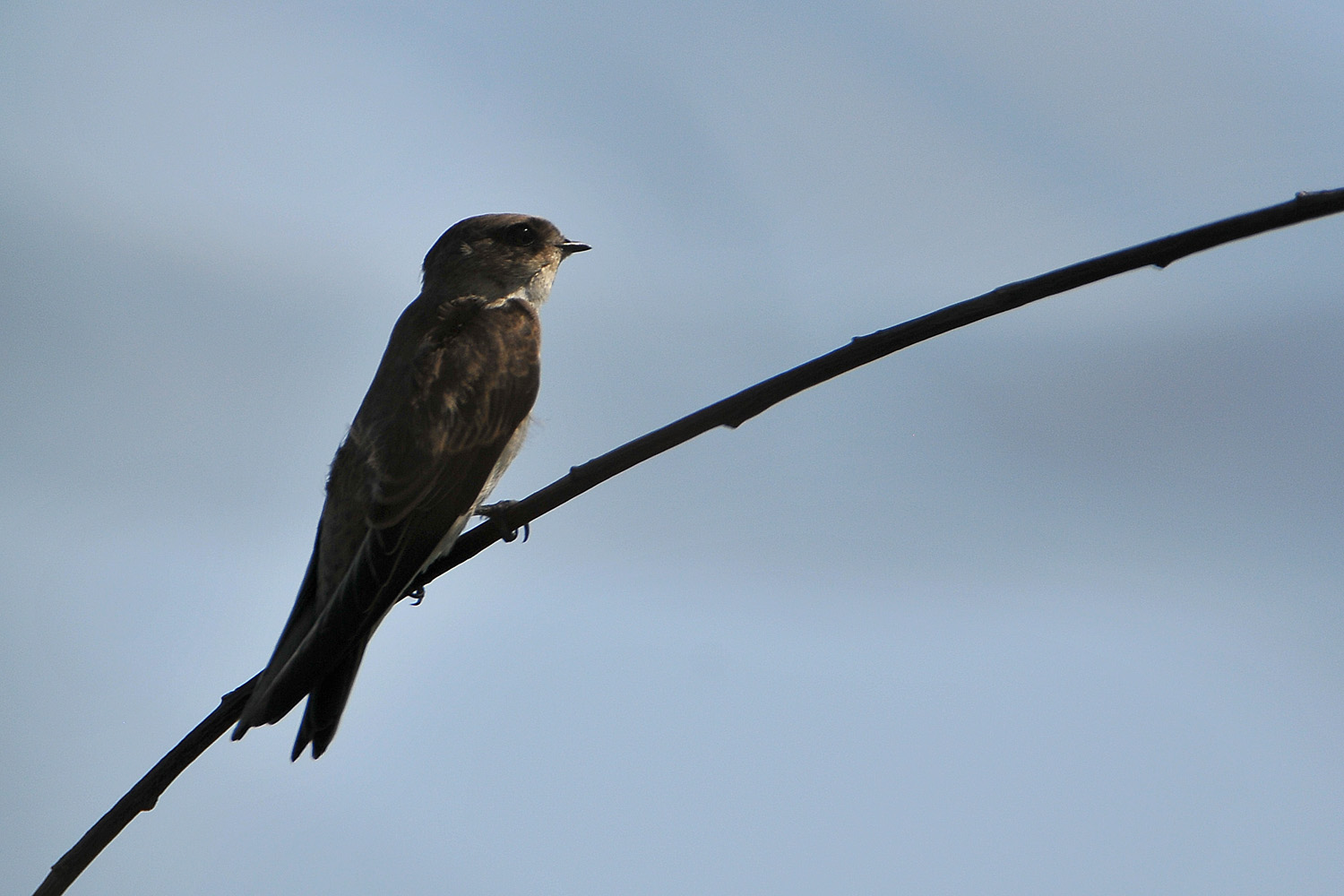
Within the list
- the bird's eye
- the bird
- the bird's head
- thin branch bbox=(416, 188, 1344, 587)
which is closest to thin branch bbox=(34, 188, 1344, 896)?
thin branch bbox=(416, 188, 1344, 587)

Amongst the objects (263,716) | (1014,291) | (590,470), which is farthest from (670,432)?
(263,716)

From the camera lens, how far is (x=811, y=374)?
229cm

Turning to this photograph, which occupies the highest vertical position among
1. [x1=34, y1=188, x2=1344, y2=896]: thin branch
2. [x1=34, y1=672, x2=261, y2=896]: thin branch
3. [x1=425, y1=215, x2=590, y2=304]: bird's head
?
[x1=425, y1=215, x2=590, y2=304]: bird's head

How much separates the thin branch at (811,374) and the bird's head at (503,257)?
9.98 ft

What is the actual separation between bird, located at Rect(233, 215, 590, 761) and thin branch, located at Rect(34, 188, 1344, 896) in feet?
1.19

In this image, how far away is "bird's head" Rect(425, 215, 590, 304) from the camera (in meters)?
5.57

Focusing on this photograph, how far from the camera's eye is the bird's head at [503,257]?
18.3 ft

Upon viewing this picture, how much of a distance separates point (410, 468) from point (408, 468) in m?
0.01

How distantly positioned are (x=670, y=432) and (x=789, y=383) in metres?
0.28

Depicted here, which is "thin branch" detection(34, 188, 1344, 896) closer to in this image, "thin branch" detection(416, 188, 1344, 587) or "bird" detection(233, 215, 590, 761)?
"thin branch" detection(416, 188, 1344, 587)

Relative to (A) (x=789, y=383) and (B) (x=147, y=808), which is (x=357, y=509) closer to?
(B) (x=147, y=808)

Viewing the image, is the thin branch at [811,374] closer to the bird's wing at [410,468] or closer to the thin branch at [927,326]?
the thin branch at [927,326]

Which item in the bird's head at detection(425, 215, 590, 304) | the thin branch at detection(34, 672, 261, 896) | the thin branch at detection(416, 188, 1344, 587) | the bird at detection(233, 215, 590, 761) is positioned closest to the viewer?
the thin branch at detection(416, 188, 1344, 587)

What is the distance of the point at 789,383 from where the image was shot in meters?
2.32
